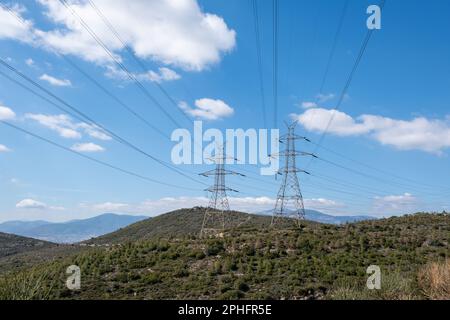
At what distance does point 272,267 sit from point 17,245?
9246 cm

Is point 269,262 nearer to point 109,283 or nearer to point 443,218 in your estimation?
point 109,283

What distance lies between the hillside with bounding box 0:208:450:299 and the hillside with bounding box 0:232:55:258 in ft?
217

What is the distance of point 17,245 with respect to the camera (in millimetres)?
106938

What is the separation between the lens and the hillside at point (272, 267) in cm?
2017

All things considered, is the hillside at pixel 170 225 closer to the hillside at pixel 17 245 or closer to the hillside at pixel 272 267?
the hillside at pixel 17 245

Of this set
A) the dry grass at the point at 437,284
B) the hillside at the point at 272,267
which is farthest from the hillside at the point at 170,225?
the dry grass at the point at 437,284

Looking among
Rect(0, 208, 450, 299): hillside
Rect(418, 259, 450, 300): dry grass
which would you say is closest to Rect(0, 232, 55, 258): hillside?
Rect(0, 208, 450, 299): hillside

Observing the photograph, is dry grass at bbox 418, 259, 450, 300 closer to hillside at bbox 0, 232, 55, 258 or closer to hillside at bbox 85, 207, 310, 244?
hillside at bbox 85, 207, 310, 244

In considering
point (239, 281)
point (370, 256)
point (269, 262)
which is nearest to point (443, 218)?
point (370, 256)

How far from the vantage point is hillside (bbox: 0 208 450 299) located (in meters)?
20.2

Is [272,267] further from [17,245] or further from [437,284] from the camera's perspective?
[17,245]

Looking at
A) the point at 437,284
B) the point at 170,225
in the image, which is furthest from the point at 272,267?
the point at 170,225

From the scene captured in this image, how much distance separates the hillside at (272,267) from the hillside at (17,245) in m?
66.0
